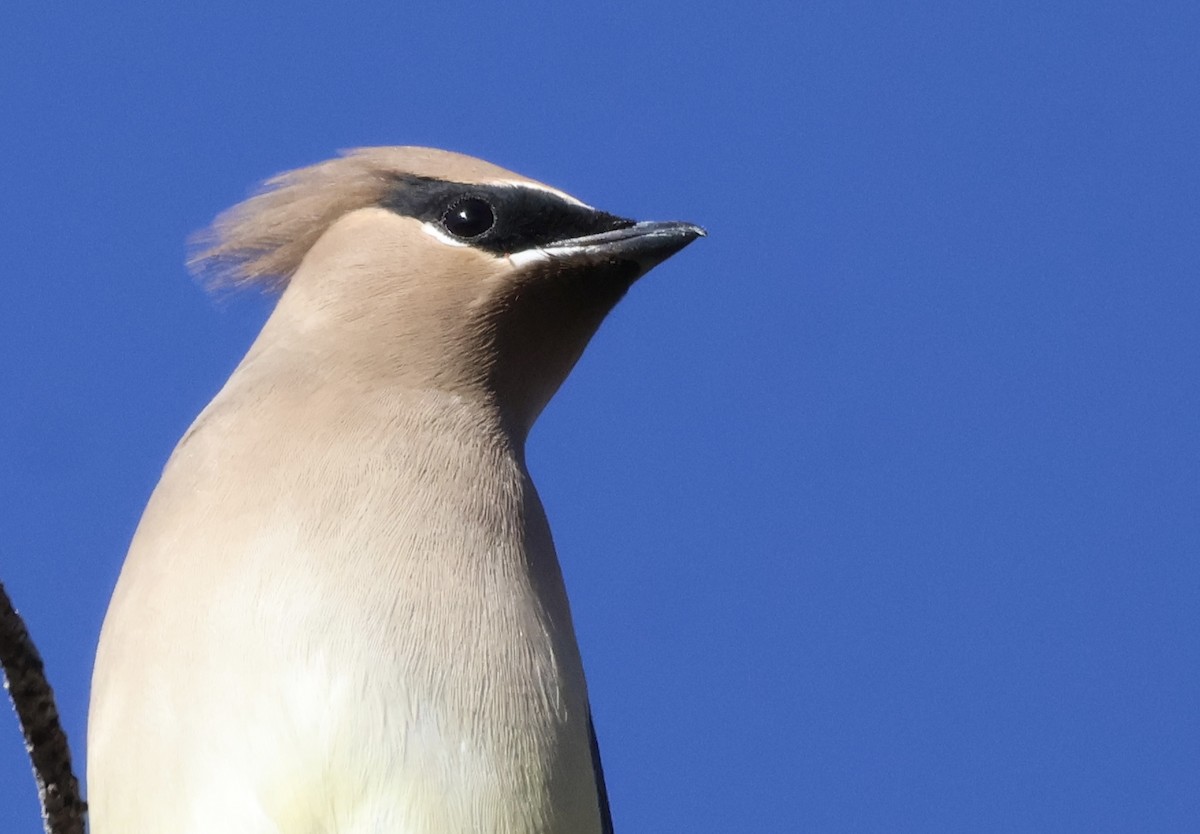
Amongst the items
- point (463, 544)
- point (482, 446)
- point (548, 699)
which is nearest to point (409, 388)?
point (482, 446)

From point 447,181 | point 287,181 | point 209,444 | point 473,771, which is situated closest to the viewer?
point 473,771

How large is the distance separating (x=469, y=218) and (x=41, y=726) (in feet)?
3.91

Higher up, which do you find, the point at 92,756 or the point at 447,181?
the point at 447,181

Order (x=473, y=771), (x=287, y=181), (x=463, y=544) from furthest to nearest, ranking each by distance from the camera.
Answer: (x=287, y=181)
(x=463, y=544)
(x=473, y=771)

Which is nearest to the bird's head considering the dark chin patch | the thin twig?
the dark chin patch

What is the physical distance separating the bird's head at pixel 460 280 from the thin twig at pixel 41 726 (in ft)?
2.55

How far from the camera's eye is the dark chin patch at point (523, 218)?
3.41 metres

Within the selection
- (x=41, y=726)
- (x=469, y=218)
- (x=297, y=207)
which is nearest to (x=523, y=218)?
(x=469, y=218)

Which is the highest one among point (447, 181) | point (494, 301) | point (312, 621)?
point (447, 181)

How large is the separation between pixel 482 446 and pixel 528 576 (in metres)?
0.26

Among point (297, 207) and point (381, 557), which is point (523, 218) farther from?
point (381, 557)

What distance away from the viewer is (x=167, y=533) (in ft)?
10.1

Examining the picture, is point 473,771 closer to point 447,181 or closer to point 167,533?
point 167,533

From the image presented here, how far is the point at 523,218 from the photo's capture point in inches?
134
